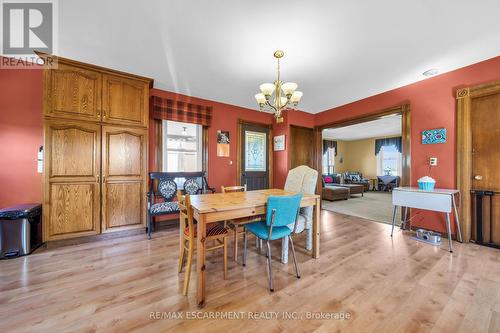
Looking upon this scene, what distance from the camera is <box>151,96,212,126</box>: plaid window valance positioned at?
357 centimetres

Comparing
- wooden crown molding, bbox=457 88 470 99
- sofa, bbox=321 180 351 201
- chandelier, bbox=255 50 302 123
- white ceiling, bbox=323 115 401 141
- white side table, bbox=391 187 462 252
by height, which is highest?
white ceiling, bbox=323 115 401 141

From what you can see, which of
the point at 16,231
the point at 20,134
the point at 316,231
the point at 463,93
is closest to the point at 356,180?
the point at 463,93

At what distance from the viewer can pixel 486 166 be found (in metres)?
2.67

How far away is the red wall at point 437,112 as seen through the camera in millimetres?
2730

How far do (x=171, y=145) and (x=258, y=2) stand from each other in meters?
2.92

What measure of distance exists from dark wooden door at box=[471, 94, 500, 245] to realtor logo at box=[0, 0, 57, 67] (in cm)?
519

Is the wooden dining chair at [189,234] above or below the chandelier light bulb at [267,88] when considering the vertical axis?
below

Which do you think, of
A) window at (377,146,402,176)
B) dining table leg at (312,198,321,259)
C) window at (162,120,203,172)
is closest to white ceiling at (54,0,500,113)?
window at (162,120,203,172)

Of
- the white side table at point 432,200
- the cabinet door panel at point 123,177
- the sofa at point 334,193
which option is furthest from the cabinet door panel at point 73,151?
the sofa at point 334,193

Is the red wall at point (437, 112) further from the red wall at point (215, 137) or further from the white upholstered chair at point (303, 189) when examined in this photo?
the red wall at point (215, 137)

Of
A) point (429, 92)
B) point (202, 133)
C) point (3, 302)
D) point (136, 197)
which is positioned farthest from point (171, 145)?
point (429, 92)

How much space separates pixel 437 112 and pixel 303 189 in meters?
2.54

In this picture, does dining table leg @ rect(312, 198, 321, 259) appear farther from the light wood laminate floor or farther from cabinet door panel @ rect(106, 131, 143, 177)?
cabinet door panel @ rect(106, 131, 143, 177)

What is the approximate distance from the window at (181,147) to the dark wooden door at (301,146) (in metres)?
2.25
